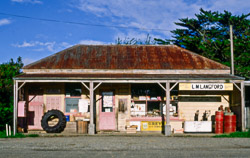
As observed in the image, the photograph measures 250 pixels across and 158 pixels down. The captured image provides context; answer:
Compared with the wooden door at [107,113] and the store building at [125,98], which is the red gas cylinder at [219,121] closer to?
the store building at [125,98]

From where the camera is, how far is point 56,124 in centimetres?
1753

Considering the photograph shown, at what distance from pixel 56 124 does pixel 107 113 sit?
2.83m

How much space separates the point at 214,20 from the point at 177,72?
18.5m

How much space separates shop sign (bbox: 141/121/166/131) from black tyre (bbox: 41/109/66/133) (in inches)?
172

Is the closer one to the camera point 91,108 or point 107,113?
point 91,108

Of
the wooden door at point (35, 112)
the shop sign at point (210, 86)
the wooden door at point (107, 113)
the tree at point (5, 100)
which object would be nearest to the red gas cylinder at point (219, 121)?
the shop sign at point (210, 86)

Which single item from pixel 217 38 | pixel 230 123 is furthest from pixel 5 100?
pixel 217 38

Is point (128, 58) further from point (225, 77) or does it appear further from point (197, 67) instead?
point (225, 77)

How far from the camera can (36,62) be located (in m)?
19.1

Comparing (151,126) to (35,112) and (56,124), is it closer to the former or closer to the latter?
(56,124)

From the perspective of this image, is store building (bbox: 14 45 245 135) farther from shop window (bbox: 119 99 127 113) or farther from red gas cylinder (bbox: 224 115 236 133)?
red gas cylinder (bbox: 224 115 236 133)

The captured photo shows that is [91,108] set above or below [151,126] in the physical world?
above

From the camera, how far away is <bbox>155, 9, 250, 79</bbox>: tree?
1216 inches

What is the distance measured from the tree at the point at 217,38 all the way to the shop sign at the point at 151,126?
14.5 meters
